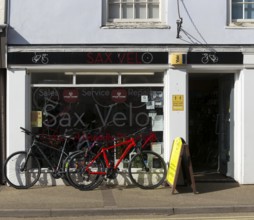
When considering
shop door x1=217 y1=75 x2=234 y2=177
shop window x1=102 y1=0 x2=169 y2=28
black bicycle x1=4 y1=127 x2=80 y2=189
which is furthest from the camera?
shop door x1=217 y1=75 x2=234 y2=177

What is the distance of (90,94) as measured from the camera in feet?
36.8

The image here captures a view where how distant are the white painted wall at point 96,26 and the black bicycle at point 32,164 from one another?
208 cm

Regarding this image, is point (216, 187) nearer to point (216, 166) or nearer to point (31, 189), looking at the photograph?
point (216, 166)

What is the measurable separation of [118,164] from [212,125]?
12.3 feet

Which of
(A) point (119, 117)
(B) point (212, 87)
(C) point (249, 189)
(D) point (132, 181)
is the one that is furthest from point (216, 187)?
(B) point (212, 87)

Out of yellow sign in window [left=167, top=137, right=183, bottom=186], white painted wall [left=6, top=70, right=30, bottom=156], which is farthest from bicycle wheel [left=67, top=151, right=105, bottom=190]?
yellow sign in window [left=167, top=137, right=183, bottom=186]

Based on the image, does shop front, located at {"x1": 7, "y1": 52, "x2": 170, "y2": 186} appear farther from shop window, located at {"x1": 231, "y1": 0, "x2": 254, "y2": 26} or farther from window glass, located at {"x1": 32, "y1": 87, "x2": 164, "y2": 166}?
shop window, located at {"x1": 231, "y1": 0, "x2": 254, "y2": 26}

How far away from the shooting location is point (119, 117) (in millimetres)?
11297

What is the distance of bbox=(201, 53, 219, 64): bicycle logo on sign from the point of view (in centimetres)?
1095

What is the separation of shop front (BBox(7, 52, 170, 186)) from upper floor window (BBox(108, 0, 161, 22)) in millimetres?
868

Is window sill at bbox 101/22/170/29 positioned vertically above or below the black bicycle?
above

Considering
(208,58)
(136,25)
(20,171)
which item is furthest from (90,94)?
(208,58)

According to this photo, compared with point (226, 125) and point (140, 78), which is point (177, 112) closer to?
point (140, 78)

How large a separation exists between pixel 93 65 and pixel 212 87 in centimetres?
394
